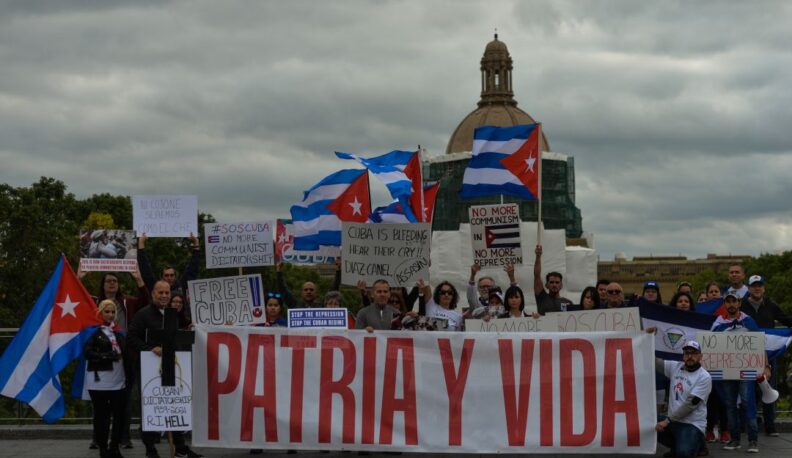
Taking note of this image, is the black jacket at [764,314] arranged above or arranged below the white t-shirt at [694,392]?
above

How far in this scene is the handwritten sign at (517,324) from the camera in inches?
609

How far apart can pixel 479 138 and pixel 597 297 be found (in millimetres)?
5877

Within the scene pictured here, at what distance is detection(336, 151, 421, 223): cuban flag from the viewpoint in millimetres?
22125

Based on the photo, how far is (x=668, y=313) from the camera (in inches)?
642

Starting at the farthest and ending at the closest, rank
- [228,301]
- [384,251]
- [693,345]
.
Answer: [384,251], [228,301], [693,345]

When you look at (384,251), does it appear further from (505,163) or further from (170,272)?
(505,163)

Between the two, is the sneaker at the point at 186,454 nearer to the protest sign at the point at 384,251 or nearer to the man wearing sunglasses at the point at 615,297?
the protest sign at the point at 384,251

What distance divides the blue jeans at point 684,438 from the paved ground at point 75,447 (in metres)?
0.50

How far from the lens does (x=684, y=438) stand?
49.4 feet

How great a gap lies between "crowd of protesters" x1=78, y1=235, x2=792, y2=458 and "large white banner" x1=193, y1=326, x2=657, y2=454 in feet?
1.60

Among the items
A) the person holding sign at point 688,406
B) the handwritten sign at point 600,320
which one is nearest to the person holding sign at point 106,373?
the handwritten sign at point 600,320

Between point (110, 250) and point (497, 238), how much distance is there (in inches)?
207

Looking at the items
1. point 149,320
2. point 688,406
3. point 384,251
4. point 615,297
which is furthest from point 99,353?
point 688,406

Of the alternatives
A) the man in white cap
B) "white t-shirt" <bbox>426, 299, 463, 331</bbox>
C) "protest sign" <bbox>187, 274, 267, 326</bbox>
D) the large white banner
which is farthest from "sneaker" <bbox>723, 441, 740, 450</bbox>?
"protest sign" <bbox>187, 274, 267, 326</bbox>
